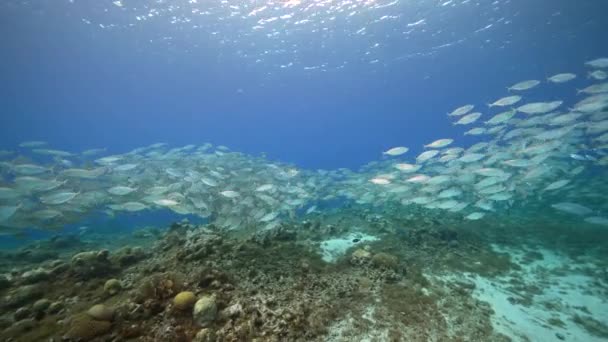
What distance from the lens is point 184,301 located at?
4.13 metres

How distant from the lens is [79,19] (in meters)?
28.9

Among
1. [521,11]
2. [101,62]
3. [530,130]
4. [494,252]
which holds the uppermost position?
[101,62]

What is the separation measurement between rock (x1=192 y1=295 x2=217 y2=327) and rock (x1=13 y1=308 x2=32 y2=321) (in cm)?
313

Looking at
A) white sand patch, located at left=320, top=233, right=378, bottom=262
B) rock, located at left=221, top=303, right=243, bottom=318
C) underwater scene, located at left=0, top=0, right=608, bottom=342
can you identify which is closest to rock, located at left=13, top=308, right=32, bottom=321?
underwater scene, located at left=0, top=0, right=608, bottom=342

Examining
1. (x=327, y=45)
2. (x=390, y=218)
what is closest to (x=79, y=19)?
(x=327, y=45)

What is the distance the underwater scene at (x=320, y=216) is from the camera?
4.66 metres

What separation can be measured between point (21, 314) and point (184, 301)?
3.02m

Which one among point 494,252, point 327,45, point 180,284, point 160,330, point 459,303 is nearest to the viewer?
point 160,330

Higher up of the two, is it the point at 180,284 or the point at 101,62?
the point at 101,62

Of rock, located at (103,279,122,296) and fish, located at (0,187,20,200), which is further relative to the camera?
fish, located at (0,187,20,200)

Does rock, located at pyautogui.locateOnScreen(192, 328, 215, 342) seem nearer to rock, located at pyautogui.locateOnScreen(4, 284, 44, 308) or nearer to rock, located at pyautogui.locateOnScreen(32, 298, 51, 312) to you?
rock, located at pyautogui.locateOnScreen(32, 298, 51, 312)

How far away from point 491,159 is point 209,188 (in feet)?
41.1

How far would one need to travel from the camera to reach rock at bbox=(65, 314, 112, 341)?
372 cm

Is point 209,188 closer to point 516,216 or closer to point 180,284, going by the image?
point 180,284
